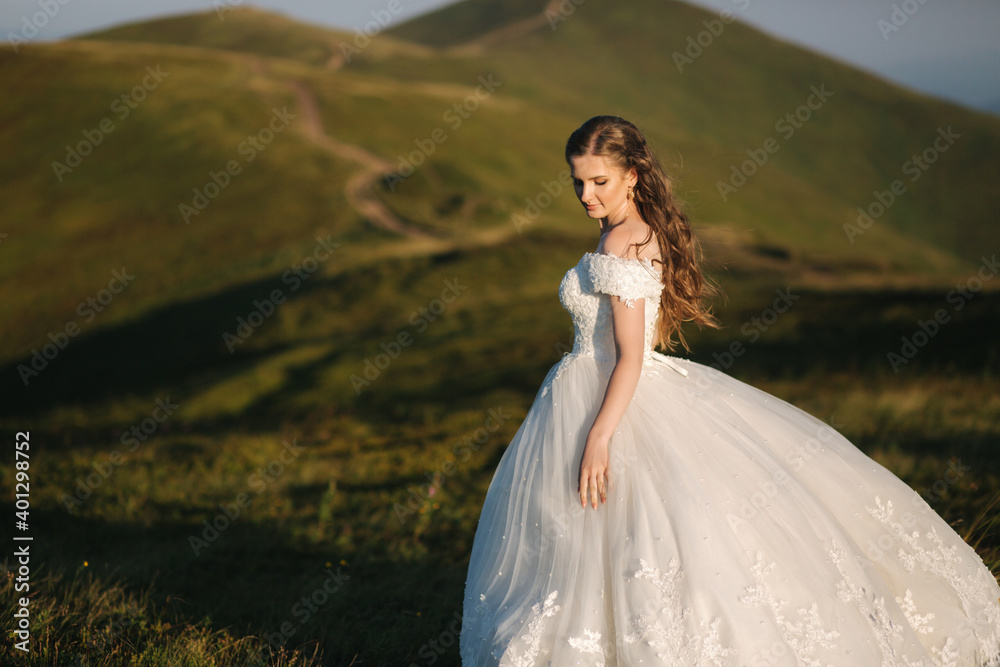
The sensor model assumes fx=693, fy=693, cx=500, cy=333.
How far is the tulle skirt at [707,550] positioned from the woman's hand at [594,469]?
7 centimetres

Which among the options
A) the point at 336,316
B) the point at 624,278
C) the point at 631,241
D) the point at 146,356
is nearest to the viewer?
the point at 624,278

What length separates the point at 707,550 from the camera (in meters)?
3.41

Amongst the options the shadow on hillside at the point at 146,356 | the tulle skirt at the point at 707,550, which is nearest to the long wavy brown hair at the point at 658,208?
the tulle skirt at the point at 707,550

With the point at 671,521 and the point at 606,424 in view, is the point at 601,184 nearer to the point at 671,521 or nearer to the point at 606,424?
the point at 606,424

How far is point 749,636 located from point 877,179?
137145 mm

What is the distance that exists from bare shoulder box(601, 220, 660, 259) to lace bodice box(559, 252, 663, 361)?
Result: 0.06 metres

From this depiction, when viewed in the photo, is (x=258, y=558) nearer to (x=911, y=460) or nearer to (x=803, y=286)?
(x=911, y=460)

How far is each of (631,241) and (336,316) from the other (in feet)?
102

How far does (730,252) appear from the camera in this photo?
3841cm

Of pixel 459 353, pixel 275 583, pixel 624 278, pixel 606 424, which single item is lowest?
pixel 459 353

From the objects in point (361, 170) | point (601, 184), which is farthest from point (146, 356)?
point (601, 184)

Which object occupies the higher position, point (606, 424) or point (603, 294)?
point (603, 294)

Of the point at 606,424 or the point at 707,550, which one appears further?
the point at 606,424

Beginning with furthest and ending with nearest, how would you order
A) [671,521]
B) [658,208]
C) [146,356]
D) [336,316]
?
1. [146,356]
2. [336,316]
3. [658,208]
4. [671,521]
